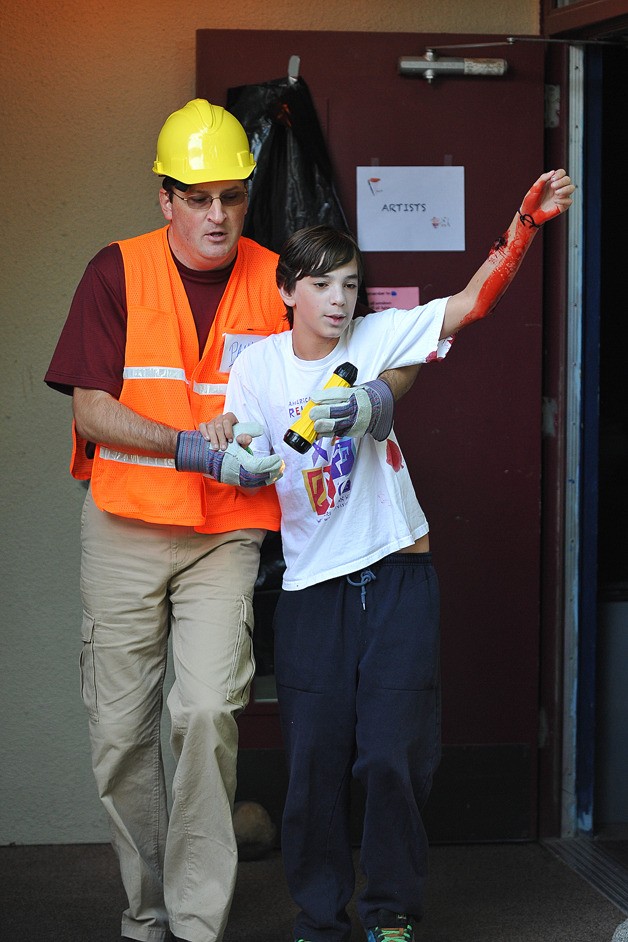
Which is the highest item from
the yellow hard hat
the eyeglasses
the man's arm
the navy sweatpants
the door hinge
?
the door hinge

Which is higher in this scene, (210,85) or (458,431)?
(210,85)

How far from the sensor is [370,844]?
2855 millimetres

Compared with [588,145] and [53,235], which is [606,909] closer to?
[588,145]

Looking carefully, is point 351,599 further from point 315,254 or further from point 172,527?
point 315,254

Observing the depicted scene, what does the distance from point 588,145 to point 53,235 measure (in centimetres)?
172

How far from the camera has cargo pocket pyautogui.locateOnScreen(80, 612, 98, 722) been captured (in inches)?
119

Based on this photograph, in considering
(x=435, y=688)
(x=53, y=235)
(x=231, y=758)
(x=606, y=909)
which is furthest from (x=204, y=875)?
(x=53, y=235)

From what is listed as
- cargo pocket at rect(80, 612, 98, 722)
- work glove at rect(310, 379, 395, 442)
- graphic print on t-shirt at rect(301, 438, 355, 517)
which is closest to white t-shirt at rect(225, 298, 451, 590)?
graphic print on t-shirt at rect(301, 438, 355, 517)

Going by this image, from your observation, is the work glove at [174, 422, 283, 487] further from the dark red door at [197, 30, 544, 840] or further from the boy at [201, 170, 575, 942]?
the dark red door at [197, 30, 544, 840]

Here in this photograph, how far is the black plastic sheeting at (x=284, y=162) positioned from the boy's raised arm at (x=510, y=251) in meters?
0.83

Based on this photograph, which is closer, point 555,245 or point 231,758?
point 231,758

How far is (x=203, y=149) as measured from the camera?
293 cm

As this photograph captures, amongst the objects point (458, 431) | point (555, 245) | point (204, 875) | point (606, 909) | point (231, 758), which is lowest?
point (606, 909)

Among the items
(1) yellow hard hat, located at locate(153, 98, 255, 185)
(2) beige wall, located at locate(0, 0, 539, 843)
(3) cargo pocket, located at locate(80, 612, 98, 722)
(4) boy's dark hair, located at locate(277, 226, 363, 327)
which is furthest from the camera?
(2) beige wall, located at locate(0, 0, 539, 843)
